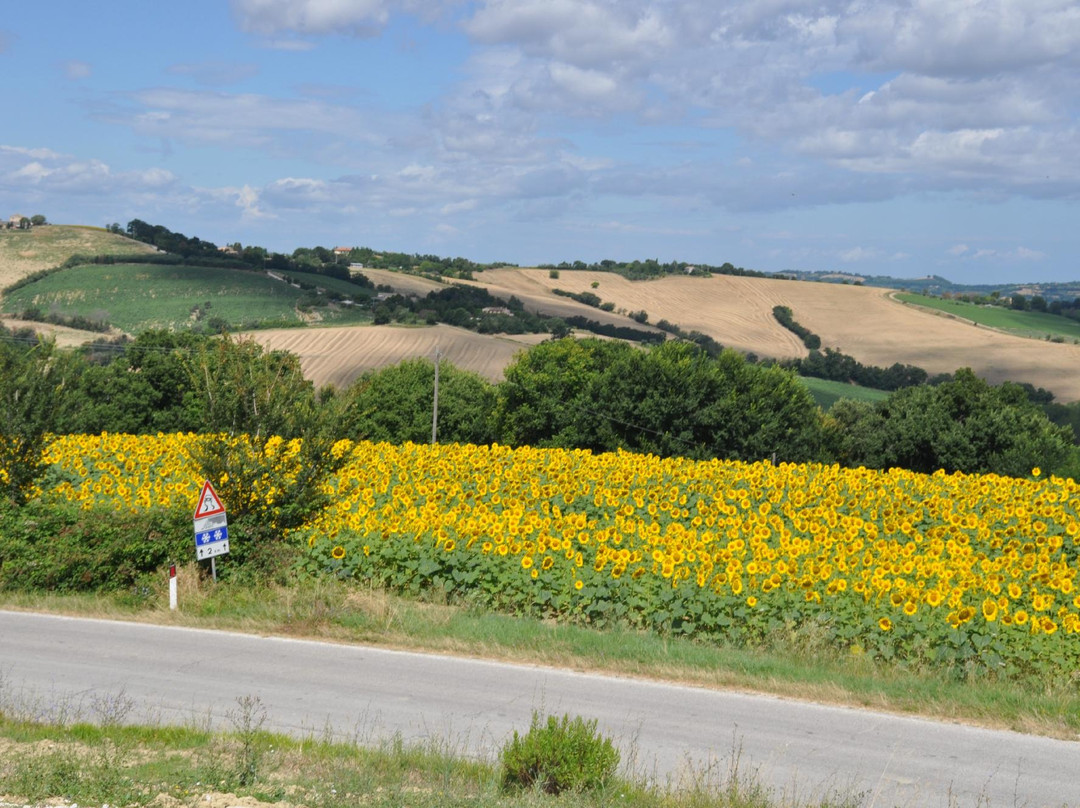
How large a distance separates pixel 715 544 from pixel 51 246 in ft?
515

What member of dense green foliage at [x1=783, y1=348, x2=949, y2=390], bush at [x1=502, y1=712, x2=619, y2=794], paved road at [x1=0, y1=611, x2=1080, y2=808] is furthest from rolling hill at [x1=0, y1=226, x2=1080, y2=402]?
bush at [x1=502, y1=712, x2=619, y2=794]

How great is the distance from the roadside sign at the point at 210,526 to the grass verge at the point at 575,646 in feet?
1.99

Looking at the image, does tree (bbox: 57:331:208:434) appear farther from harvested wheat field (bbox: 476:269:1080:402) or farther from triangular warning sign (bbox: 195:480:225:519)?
harvested wheat field (bbox: 476:269:1080:402)

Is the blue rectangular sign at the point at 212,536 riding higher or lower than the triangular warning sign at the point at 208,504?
lower

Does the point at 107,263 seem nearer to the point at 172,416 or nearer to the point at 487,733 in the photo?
the point at 172,416

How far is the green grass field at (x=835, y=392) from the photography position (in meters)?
94.6

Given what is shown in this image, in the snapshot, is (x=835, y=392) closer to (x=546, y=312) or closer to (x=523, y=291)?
(x=546, y=312)

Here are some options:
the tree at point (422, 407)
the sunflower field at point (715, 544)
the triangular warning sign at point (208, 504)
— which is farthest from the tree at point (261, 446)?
the tree at point (422, 407)

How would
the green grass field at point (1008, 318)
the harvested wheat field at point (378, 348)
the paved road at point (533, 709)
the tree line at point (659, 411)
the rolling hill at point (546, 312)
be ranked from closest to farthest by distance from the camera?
the paved road at point (533, 709), the tree line at point (659, 411), the harvested wheat field at point (378, 348), the rolling hill at point (546, 312), the green grass field at point (1008, 318)

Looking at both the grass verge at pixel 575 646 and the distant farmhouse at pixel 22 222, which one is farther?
the distant farmhouse at pixel 22 222

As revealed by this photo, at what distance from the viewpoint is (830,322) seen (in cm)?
12031

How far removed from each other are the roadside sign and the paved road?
2236 millimetres

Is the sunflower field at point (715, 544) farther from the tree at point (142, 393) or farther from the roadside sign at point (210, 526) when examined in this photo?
the tree at point (142, 393)

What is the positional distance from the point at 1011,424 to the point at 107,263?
118045mm
